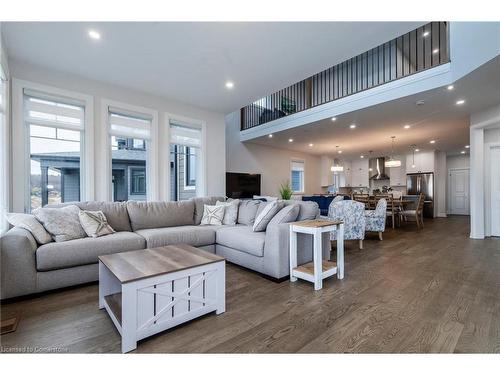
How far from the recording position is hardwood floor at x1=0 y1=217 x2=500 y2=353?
5.10 ft

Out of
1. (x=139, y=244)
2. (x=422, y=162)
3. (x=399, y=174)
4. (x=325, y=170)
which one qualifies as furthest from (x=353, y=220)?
(x=399, y=174)

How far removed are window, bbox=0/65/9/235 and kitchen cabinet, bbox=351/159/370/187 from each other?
11273 mm

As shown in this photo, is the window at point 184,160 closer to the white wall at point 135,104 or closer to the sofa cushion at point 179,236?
the white wall at point 135,104

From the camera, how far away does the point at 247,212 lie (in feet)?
12.9

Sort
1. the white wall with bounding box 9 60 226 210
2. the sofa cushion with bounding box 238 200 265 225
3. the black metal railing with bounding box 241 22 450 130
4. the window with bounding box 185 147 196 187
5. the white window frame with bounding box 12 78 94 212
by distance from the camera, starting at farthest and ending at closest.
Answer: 1. the black metal railing with bounding box 241 22 450 130
2. the window with bounding box 185 147 196 187
3. the sofa cushion with bounding box 238 200 265 225
4. the white wall with bounding box 9 60 226 210
5. the white window frame with bounding box 12 78 94 212

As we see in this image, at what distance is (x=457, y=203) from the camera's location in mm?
9555

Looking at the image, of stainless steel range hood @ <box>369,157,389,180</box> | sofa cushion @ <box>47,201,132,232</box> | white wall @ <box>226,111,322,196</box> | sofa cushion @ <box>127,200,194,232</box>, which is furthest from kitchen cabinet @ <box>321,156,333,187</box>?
sofa cushion @ <box>47,201,132,232</box>

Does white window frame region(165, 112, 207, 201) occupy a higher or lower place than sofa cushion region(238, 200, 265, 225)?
higher

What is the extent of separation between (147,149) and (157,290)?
3450 mm

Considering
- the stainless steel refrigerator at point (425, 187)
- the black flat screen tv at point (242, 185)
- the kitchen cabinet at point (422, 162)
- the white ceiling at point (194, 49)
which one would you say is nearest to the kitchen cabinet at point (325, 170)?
the kitchen cabinet at point (422, 162)

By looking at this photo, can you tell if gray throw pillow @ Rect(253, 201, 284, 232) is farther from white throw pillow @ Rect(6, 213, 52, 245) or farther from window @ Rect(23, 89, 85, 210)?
window @ Rect(23, 89, 85, 210)

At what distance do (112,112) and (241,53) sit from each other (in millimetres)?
2528

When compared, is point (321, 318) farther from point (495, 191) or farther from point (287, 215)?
point (495, 191)
